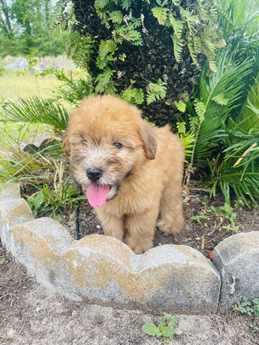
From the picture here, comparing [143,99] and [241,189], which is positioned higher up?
[143,99]

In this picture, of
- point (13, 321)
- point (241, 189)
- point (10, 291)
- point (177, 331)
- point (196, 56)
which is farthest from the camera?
point (241, 189)

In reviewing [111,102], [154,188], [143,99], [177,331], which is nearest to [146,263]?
[177,331]

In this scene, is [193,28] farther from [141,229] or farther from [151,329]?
[151,329]

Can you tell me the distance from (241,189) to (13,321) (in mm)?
2706

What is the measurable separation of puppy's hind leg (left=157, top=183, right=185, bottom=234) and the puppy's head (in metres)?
0.93

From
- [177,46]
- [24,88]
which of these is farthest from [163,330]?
[24,88]

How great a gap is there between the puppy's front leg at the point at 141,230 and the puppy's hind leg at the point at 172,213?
417 mm

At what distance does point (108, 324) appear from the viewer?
2115 mm

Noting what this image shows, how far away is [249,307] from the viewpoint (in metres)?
2.13

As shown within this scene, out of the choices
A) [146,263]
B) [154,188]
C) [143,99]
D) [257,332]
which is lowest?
[257,332]

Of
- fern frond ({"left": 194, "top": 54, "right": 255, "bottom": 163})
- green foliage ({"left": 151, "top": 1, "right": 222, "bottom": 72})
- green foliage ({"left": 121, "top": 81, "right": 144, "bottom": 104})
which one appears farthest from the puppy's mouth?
fern frond ({"left": 194, "top": 54, "right": 255, "bottom": 163})

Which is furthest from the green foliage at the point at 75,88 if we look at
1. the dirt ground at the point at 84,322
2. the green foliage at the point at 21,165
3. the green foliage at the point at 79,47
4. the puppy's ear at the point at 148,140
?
the dirt ground at the point at 84,322

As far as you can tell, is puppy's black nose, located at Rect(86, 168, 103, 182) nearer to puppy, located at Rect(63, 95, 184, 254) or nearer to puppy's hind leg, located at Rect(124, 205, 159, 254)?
puppy, located at Rect(63, 95, 184, 254)

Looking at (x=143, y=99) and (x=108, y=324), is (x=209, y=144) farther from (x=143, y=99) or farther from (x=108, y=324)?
(x=108, y=324)
